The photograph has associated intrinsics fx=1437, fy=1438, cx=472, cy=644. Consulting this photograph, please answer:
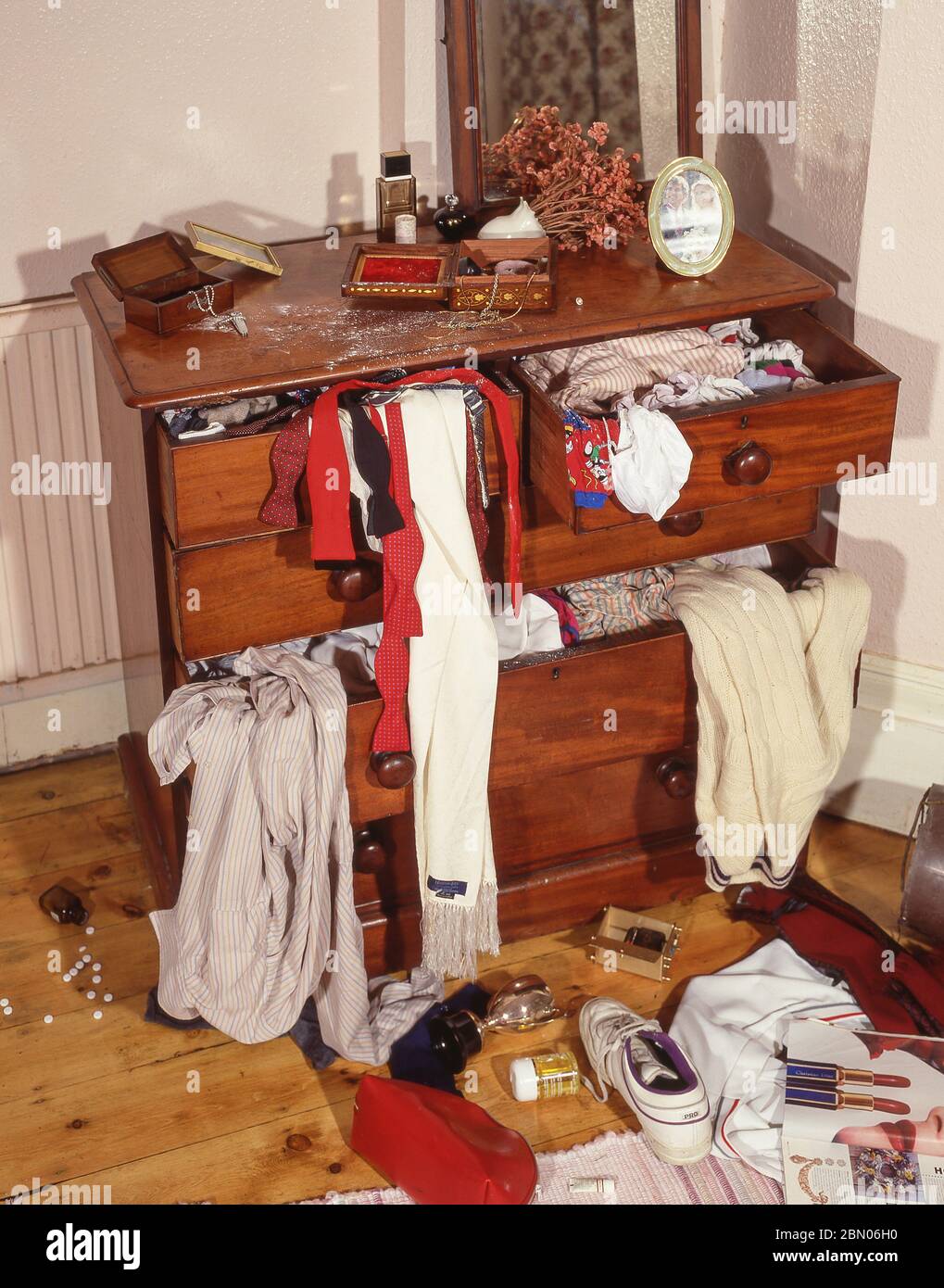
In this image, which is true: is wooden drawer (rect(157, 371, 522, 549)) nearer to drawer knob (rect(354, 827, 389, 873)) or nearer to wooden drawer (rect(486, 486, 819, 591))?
wooden drawer (rect(486, 486, 819, 591))

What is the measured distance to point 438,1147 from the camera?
194 centimetres

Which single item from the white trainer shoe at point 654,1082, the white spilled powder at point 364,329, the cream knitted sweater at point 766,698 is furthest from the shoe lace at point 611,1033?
the white spilled powder at point 364,329

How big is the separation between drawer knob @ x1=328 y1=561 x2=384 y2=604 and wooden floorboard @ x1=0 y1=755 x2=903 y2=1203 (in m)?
0.71

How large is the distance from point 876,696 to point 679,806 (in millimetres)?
474

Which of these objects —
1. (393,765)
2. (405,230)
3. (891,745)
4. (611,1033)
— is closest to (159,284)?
(405,230)

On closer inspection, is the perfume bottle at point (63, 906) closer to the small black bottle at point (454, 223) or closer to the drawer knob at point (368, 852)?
the drawer knob at point (368, 852)

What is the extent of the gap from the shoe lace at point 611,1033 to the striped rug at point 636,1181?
0.08 m

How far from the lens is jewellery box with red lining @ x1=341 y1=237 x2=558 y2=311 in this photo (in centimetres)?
209

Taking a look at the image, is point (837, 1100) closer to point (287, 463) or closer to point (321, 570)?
point (321, 570)

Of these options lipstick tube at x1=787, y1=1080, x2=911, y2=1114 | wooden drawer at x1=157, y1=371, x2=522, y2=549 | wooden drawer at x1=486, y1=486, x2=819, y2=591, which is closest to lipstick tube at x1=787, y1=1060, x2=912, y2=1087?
lipstick tube at x1=787, y1=1080, x2=911, y2=1114

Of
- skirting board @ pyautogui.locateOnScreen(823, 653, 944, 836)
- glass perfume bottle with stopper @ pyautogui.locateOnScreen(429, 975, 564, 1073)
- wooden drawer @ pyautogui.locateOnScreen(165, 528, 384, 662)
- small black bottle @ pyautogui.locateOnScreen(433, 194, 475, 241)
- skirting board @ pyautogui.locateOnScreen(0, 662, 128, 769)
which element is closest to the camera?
wooden drawer @ pyautogui.locateOnScreen(165, 528, 384, 662)

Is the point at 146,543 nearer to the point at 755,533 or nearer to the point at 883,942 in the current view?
the point at 755,533

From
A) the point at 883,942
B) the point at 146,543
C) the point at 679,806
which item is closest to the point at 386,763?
the point at 146,543

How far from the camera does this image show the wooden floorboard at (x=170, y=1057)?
2041 millimetres
